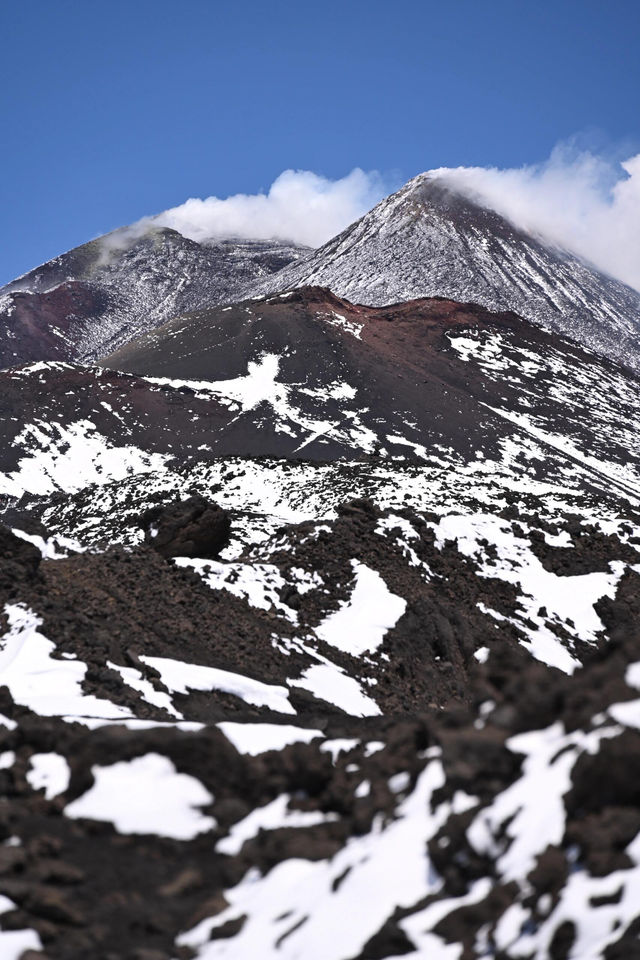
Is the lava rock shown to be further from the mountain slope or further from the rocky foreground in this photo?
the mountain slope

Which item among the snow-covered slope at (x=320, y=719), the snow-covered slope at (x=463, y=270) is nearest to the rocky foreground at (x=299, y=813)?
the snow-covered slope at (x=320, y=719)

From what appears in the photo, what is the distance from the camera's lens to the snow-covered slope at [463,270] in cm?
14612

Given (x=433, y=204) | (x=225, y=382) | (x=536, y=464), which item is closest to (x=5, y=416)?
(x=225, y=382)

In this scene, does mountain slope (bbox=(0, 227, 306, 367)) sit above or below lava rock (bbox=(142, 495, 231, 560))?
above

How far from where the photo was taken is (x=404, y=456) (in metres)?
69.8

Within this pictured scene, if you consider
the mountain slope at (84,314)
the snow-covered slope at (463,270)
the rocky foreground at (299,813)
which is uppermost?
the mountain slope at (84,314)

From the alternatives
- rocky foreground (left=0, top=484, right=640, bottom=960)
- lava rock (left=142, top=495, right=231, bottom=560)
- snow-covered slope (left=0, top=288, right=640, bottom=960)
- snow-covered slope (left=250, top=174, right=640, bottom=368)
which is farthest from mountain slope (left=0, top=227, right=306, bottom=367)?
rocky foreground (left=0, top=484, right=640, bottom=960)

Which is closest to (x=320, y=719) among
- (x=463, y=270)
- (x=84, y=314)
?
(x=463, y=270)

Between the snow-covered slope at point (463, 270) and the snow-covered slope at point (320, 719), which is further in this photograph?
the snow-covered slope at point (463, 270)

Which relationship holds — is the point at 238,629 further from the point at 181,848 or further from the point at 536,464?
the point at 536,464

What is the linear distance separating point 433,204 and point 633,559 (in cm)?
14698

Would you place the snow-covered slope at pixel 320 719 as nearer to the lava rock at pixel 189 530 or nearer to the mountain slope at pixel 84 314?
the lava rock at pixel 189 530

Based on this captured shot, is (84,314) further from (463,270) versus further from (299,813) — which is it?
(299,813)

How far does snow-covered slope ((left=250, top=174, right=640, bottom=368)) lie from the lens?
479ft
